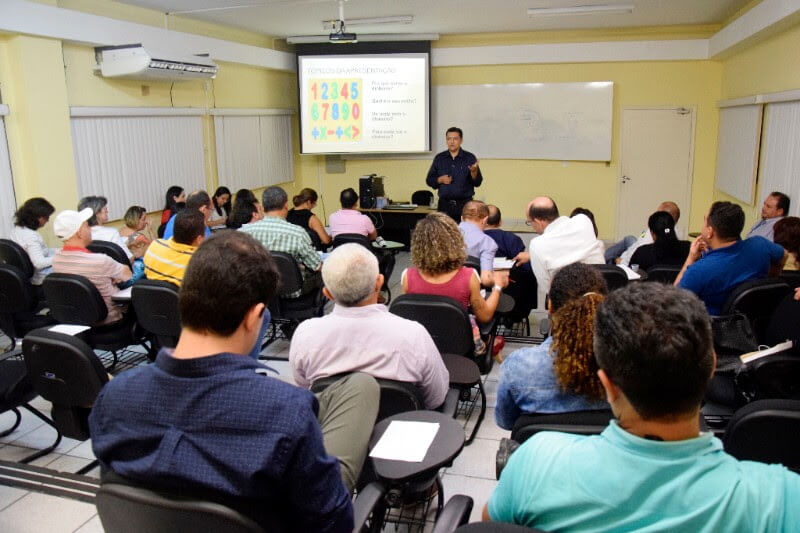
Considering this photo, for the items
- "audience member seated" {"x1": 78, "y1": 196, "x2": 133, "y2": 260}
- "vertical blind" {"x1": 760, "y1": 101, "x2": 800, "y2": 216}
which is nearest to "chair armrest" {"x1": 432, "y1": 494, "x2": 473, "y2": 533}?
"audience member seated" {"x1": 78, "y1": 196, "x2": 133, "y2": 260}

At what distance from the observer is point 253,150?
820cm

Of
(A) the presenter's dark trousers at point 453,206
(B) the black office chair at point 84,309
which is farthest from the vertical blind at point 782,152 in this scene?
(B) the black office chair at point 84,309

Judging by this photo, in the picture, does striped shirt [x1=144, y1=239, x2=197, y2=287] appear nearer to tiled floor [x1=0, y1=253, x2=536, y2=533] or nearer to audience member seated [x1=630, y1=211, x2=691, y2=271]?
tiled floor [x1=0, y1=253, x2=536, y2=533]

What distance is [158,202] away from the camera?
6602 millimetres

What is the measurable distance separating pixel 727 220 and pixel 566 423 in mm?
2147

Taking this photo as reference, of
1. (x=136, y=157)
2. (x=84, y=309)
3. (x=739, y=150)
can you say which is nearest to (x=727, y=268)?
(x=84, y=309)

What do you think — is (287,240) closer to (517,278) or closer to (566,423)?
(517,278)

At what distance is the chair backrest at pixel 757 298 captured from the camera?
309 cm

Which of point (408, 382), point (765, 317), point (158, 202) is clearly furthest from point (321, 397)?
point (158, 202)

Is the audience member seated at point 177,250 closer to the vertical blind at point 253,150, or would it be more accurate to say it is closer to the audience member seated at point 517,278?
the audience member seated at point 517,278

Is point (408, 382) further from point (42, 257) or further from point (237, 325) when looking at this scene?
point (42, 257)

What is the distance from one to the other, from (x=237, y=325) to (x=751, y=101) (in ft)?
22.0

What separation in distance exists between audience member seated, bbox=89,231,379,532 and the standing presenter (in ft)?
19.7

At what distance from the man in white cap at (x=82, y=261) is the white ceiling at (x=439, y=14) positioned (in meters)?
3.18
